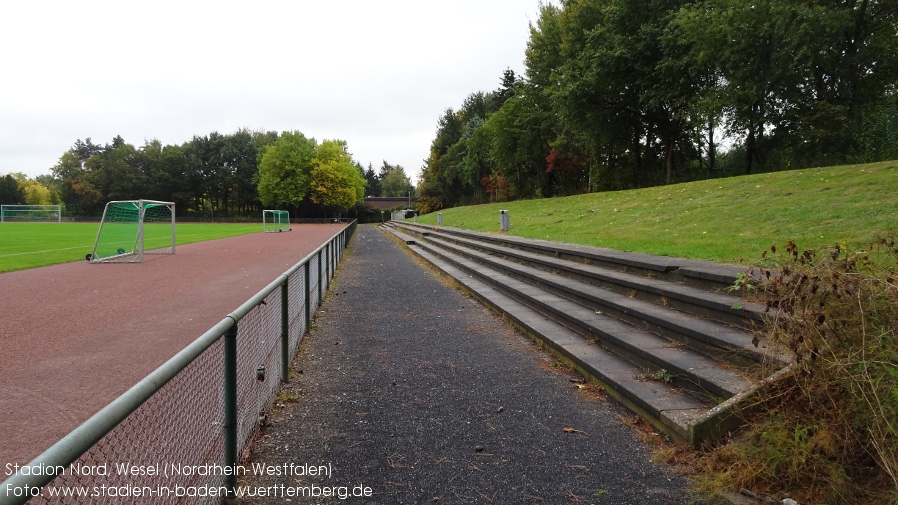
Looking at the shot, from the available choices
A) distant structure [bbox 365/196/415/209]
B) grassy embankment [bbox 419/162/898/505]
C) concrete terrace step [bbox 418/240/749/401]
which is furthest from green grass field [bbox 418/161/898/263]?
distant structure [bbox 365/196/415/209]

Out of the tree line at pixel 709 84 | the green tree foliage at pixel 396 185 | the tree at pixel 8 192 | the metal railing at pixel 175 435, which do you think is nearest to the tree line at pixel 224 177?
the tree at pixel 8 192

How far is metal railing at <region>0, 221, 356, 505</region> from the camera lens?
147cm

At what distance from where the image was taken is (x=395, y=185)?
414 feet

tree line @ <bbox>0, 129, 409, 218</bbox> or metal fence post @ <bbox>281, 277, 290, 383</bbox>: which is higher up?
tree line @ <bbox>0, 129, 409, 218</bbox>

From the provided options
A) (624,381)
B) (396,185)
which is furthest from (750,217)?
(396,185)

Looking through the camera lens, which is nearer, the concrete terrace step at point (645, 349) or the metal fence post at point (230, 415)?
the metal fence post at point (230, 415)

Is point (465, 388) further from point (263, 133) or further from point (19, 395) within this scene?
point (263, 133)

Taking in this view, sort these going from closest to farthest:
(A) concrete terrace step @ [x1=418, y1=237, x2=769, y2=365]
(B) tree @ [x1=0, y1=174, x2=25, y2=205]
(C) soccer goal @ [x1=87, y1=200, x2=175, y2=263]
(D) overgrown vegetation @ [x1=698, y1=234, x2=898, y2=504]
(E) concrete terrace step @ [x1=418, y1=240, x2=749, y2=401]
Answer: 1. (D) overgrown vegetation @ [x1=698, y1=234, x2=898, y2=504]
2. (E) concrete terrace step @ [x1=418, y1=240, x2=749, y2=401]
3. (A) concrete terrace step @ [x1=418, y1=237, x2=769, y2=365]
4. (C) soccer goal @ [x1=87, y1=200, x2=175, y2=263]
5. (B) tree @ [x1=0, y1=174, x2=25, y2=205]

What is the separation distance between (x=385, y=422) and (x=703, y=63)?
26.6 m

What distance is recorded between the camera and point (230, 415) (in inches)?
106

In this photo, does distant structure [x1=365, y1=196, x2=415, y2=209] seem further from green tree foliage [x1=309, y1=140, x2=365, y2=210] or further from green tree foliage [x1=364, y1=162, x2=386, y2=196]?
green tree foliage [x1=309, y1=140, x2=365, y2=210]

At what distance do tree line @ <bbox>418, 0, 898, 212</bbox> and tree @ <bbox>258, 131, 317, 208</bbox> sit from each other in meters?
37.3

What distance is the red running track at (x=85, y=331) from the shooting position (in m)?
3.91

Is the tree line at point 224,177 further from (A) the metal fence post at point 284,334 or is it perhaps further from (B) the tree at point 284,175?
(A) the metal fence post at point 284,334
